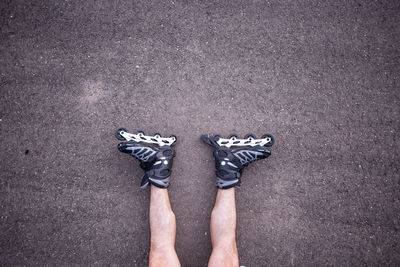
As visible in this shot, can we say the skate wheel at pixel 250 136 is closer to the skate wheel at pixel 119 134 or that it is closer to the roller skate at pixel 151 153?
the roller skate at pixel 151 153

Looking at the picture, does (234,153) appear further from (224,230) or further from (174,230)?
(174,230)

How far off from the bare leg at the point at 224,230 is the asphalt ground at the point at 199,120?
182 millimetres

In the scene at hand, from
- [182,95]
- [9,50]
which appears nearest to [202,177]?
[182,95]

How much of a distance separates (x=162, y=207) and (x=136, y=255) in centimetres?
67

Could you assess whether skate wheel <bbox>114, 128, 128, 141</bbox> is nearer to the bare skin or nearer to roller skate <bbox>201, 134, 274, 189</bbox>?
the bare skin

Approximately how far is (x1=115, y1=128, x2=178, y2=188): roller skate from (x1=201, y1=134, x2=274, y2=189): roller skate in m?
0.45

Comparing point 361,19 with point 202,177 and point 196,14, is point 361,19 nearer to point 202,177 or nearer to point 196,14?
point 196,14

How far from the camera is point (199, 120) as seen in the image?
7.82 ft

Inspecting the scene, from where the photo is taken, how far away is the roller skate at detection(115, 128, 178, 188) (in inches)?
84.5

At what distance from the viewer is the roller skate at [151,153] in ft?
7.04

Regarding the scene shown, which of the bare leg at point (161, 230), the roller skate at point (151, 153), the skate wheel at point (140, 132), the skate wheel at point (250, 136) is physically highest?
the skate wheel at point (250, 136)

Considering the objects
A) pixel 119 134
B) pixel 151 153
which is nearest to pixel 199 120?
pixel 151 153

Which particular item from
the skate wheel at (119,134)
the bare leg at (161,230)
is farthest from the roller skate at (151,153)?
the bare leg at (161,230)

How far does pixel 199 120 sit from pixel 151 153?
0.67 metres
